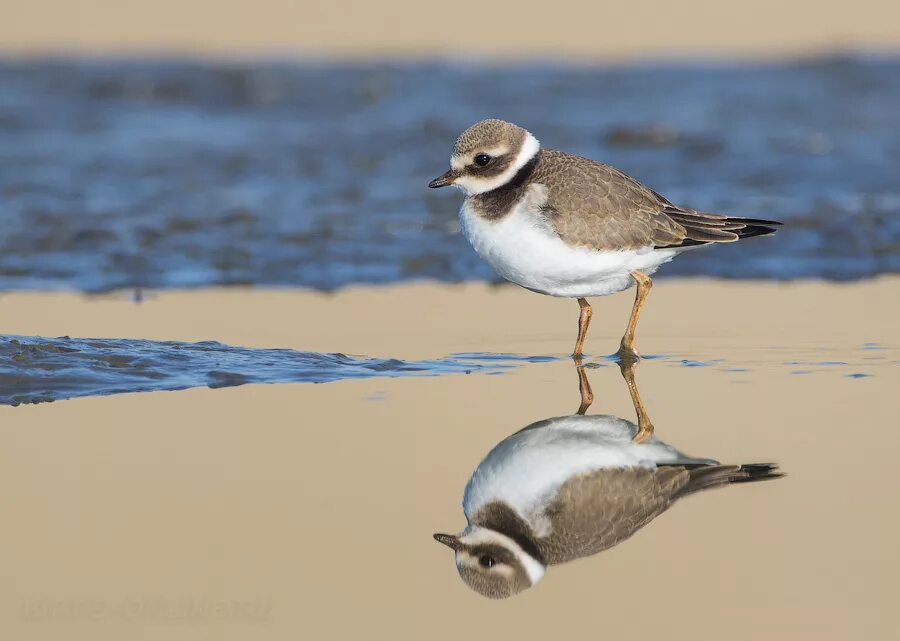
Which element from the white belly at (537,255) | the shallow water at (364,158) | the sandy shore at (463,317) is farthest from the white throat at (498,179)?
the shallow water at (364,158)

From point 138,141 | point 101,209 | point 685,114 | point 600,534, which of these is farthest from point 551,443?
point 685,114

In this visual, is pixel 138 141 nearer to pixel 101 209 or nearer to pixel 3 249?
pixel 101 209

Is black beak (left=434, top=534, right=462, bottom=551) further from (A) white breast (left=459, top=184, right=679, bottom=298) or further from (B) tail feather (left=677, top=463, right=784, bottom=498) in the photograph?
(A) white breast (left=459, top=184, right=679, bottom=298)

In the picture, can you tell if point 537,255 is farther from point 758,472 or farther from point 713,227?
point 758,472

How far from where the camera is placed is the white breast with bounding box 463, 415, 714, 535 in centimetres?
559

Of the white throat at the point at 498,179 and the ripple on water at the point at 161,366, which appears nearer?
the ripple on water at the point at 161,366

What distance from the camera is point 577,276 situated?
7.74 m

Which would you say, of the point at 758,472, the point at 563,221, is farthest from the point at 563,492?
the point at 563,221

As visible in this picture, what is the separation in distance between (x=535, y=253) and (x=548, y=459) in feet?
6.05

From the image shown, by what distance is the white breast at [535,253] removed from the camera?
7574 millimetres

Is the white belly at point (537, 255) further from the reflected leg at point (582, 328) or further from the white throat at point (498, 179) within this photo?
the reflected leg at point (582, 328)

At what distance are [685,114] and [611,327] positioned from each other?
10302 mm

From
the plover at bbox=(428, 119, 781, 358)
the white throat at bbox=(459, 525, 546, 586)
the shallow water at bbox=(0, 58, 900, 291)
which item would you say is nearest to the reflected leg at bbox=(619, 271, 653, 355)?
the plover at bbox=(428, 119, 781, 358)

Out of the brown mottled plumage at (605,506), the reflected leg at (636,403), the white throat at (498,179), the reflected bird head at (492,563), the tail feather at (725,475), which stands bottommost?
the reflected bird head at (492,563)
